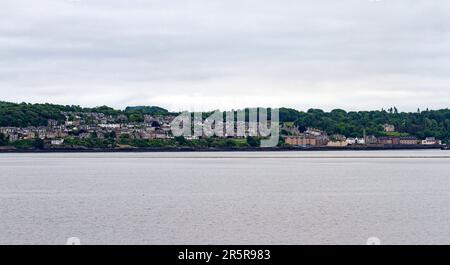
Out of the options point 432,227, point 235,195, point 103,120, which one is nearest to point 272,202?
point 235,195

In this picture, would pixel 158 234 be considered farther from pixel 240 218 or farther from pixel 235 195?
pixel 235 195

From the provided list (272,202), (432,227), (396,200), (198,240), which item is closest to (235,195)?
(272,202)

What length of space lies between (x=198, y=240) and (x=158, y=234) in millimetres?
3040

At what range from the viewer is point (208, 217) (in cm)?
3569

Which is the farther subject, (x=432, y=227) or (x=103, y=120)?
(x=103, y=120)

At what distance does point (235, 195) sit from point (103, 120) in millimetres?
72279
